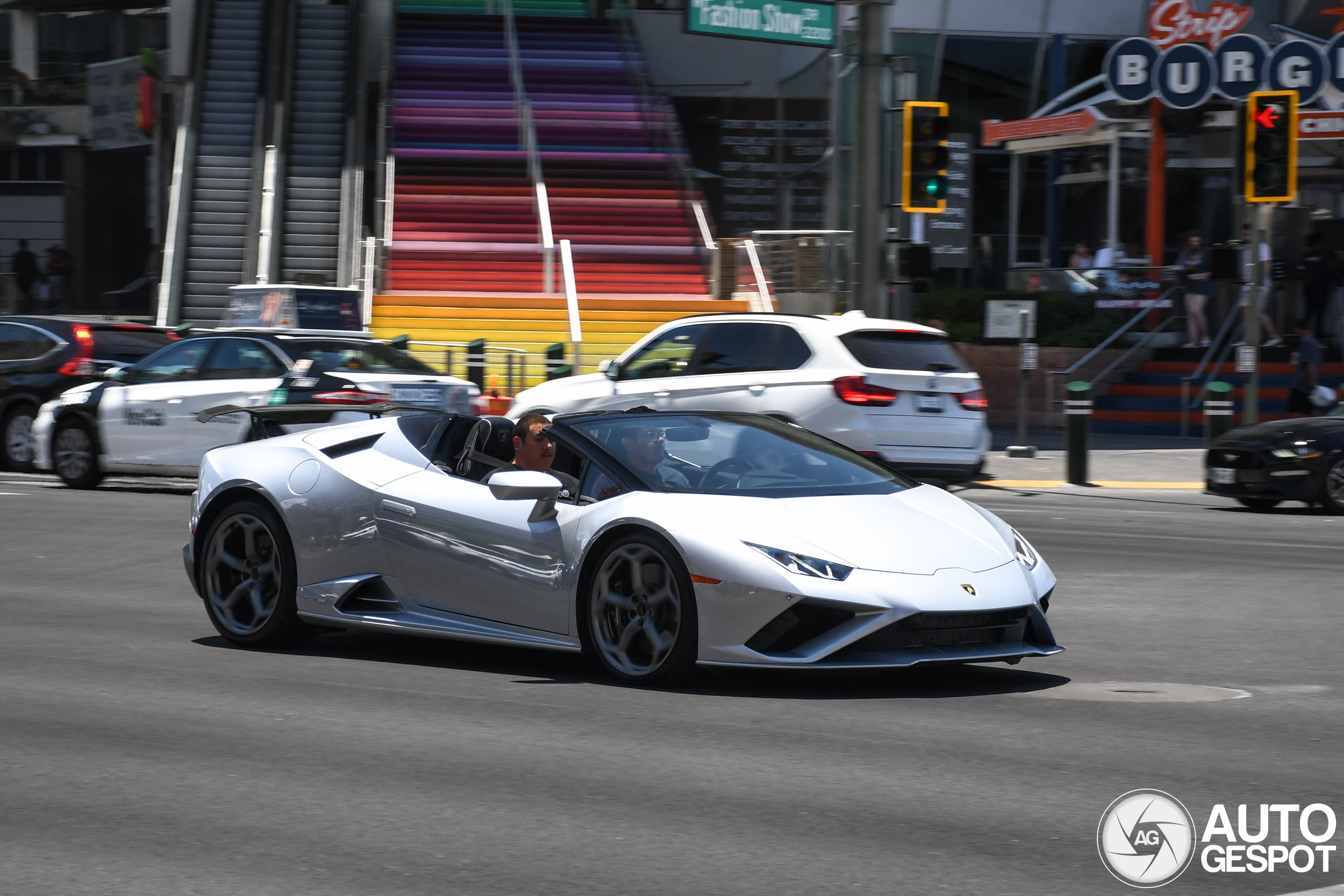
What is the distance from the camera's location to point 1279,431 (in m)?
16.7

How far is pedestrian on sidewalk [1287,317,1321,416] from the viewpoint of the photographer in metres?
25.1

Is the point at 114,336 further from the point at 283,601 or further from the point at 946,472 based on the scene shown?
the point at 283,601

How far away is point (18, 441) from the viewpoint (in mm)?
20125

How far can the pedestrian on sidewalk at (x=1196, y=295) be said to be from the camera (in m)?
28.1

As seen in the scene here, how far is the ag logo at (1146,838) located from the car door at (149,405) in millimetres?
13301

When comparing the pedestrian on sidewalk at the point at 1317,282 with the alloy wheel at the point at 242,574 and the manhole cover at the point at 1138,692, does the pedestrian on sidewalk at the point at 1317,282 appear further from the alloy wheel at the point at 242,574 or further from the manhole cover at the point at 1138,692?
the alloy wheel at the point at 242,574

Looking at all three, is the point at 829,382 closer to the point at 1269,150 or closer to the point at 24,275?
the point at 1269,150

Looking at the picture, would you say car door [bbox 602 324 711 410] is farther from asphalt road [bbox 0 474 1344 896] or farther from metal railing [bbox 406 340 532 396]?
asphalt road [bbox 0 474 1344 896]

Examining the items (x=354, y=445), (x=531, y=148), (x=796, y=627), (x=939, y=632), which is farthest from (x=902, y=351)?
(x=531, y=148)

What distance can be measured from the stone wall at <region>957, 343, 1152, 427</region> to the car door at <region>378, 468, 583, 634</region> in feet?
65.7

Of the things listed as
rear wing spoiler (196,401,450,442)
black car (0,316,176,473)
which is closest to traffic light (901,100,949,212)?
black car (0,316,176,473)

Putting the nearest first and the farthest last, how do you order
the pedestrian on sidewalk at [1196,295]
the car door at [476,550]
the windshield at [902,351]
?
the car door at [476,550] < the windshield at [902,351] < the pedestrian on sidewalk at [1196,295]

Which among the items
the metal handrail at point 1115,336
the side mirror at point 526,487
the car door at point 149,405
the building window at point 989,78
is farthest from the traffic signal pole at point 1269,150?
the building window at point 989,78

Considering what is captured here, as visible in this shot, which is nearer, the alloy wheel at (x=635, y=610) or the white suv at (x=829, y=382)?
the alloy wheel at (x=635, y=610)
